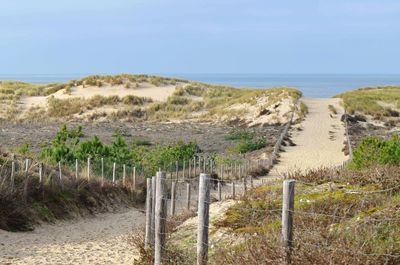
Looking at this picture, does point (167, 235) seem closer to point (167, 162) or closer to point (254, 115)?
point (167, 162)

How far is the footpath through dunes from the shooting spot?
35.6 metres

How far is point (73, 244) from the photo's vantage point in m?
15.8

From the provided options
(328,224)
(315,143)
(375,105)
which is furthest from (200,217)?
(375,105)

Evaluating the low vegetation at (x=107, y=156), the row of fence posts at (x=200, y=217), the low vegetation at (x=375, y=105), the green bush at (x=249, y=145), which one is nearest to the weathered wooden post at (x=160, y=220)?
the row of fence posts at (x=200, y=217)

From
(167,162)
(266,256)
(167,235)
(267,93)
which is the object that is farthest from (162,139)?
(266,256)

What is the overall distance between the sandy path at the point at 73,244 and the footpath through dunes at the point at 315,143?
9.36m

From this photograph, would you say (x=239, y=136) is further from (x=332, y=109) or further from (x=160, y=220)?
(x=160, y=220)

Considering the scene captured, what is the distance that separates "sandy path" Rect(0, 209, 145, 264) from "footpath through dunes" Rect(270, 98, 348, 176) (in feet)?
30.7

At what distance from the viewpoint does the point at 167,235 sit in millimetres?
11406

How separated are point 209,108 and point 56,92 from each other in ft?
63.2

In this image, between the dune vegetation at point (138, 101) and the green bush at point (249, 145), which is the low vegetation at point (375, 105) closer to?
the dune vegetation at point (138, 101)

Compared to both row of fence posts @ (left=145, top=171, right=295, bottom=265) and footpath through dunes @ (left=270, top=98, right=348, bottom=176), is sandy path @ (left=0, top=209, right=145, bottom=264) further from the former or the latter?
footpath through dunes @ (left=270, top=98, right=348, bottom=176)

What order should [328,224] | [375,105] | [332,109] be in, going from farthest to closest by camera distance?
[375,105] < [332,109] < [328,224]

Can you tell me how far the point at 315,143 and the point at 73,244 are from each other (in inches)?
1263
